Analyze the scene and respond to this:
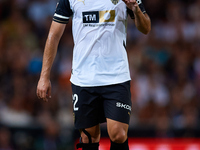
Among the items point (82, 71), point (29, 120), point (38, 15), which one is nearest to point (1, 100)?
point (29, 120)

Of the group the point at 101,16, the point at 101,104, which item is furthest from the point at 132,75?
the point at 101,16

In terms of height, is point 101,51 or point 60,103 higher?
point 101,51

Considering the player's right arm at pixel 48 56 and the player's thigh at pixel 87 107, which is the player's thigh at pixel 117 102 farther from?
the player's right arm at pixel 48 56

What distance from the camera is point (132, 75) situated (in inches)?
365

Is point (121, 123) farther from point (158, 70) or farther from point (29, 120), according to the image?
point (158, 70)

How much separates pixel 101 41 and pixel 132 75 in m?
5.01

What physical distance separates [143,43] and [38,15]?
2.78 metres

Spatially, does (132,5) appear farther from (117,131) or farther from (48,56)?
(117,131)

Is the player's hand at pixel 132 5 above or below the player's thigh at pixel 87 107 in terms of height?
above

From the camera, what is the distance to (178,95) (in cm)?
913

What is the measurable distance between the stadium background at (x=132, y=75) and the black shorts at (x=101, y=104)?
130 inches

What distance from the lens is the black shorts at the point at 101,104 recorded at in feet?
13.9

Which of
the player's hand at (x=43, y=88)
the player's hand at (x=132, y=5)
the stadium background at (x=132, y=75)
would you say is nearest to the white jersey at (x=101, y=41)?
the player's hand at (x=132, y=5)

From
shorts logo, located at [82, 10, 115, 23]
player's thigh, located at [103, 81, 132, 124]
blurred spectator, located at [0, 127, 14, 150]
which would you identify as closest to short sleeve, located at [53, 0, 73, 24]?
shorts logo, located at [82, 10, 115, 23]
